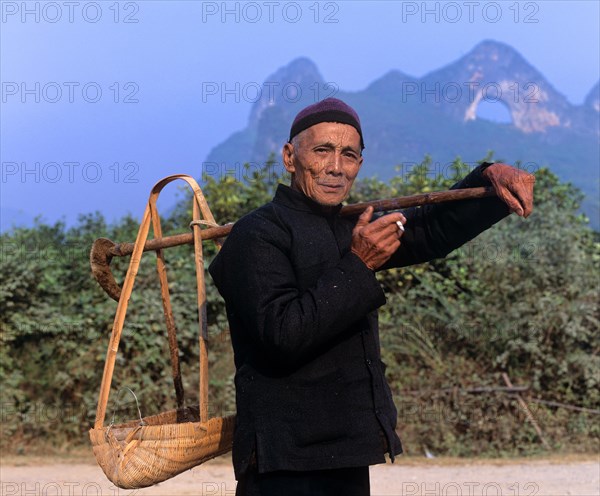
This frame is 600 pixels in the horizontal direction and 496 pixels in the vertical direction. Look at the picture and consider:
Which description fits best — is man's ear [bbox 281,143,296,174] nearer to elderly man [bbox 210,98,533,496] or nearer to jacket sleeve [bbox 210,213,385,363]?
elderly man [bbox 210,98,533,496]

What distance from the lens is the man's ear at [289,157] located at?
271 centimetres

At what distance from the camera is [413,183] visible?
1034cm

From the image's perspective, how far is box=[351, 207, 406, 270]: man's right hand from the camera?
2355 millimetres

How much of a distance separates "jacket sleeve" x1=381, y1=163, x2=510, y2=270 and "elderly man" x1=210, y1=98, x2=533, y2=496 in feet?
0.16

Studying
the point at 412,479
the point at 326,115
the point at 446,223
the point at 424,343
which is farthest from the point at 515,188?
the point at 424,343

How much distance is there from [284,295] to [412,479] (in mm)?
4660

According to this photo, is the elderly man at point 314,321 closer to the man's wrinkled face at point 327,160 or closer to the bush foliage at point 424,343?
the man's wrinkled face at point 327,160

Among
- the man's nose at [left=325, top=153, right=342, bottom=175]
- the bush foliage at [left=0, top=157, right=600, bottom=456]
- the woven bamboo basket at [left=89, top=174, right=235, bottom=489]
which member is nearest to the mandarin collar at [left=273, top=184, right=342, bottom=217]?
the man's nose at [left=325, top=153, right=342, bottom=175]

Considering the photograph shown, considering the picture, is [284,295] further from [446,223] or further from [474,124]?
[474,124]

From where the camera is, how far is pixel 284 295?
2346 millimetres

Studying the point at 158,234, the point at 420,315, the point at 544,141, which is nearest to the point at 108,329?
the point at 420,315

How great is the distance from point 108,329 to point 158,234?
5530 millimetres

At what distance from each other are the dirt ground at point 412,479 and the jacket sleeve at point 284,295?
13.6 ft

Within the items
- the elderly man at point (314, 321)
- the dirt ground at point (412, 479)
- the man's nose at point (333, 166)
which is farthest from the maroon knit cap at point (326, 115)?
the dirt ground at point (412, 479)
